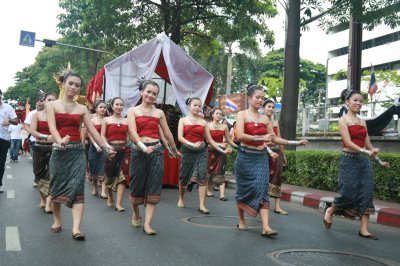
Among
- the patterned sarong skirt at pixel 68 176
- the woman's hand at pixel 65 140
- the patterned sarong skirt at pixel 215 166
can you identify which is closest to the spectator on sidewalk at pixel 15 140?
the patterned sarong skirt at pixel 215 166

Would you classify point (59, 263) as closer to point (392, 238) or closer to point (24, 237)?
point (24, 237)

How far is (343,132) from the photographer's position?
6.73 m

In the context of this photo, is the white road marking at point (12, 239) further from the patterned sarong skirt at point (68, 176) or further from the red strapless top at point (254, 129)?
the red strapless top at point (254, 129)

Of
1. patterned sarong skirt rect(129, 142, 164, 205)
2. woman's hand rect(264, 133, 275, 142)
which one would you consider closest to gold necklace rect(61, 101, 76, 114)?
patterned sarong skirt rect(129, 142, 164, 205)

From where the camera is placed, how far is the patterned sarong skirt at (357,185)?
22.1 feet

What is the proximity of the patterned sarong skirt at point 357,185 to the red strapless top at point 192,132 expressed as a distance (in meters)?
2.81

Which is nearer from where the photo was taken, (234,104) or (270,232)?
(270,232)

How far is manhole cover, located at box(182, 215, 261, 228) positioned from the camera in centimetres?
719

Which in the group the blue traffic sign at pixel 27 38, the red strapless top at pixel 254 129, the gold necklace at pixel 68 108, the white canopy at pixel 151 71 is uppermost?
the blue traffic sign at pixel 27 38

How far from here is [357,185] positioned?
6777mm

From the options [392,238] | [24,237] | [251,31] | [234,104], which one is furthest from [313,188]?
[234,104]

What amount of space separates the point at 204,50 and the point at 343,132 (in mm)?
18892

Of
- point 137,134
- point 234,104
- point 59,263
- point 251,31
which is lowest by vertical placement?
point 59,263

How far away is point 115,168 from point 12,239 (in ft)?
11.3
